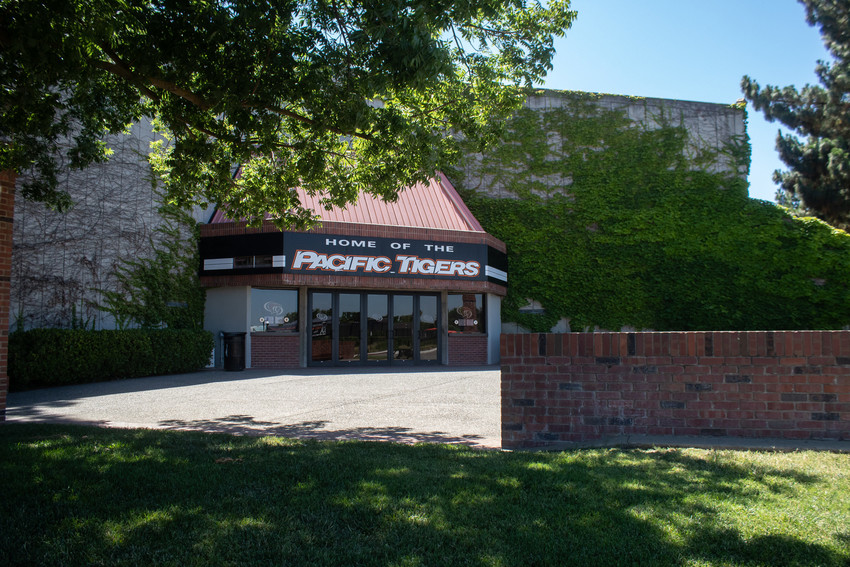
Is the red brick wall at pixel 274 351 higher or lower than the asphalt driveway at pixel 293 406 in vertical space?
higher

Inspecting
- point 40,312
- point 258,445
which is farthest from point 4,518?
point 40,312

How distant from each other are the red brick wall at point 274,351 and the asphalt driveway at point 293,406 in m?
2.76

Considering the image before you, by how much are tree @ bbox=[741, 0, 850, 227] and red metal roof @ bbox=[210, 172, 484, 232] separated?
14.1m

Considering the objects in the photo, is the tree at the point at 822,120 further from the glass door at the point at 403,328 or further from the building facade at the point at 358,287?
the glass door at the point at 403,328

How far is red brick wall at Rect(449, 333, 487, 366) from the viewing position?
61.3ft

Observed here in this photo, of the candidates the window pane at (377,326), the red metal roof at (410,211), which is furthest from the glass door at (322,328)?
the red metal roof at (410,211)

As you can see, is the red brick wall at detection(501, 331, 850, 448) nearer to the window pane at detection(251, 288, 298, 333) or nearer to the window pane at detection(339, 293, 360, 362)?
the window pane at detection(339, 293, 360, 362)

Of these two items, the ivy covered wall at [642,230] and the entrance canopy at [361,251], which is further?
the ivy covered wall at [642,230]

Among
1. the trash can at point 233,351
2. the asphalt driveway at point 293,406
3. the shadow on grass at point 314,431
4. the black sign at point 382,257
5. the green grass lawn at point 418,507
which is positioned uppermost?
the black sign at point 382,257

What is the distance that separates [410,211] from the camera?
61.9ft

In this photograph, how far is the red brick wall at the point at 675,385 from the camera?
5.38 m

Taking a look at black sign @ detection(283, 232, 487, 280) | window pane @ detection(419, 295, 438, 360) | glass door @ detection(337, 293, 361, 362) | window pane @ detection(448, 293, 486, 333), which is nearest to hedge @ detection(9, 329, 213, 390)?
black sign @ detection(283, 232, 487, 280)

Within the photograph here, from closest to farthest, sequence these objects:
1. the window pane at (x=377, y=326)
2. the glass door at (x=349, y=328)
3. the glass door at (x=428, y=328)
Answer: the glass door at (x=349, y=328)
the window pane at (x=377, y=326)
the glass door at (x=428, y=328)

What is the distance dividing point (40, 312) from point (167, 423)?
26.8ft
